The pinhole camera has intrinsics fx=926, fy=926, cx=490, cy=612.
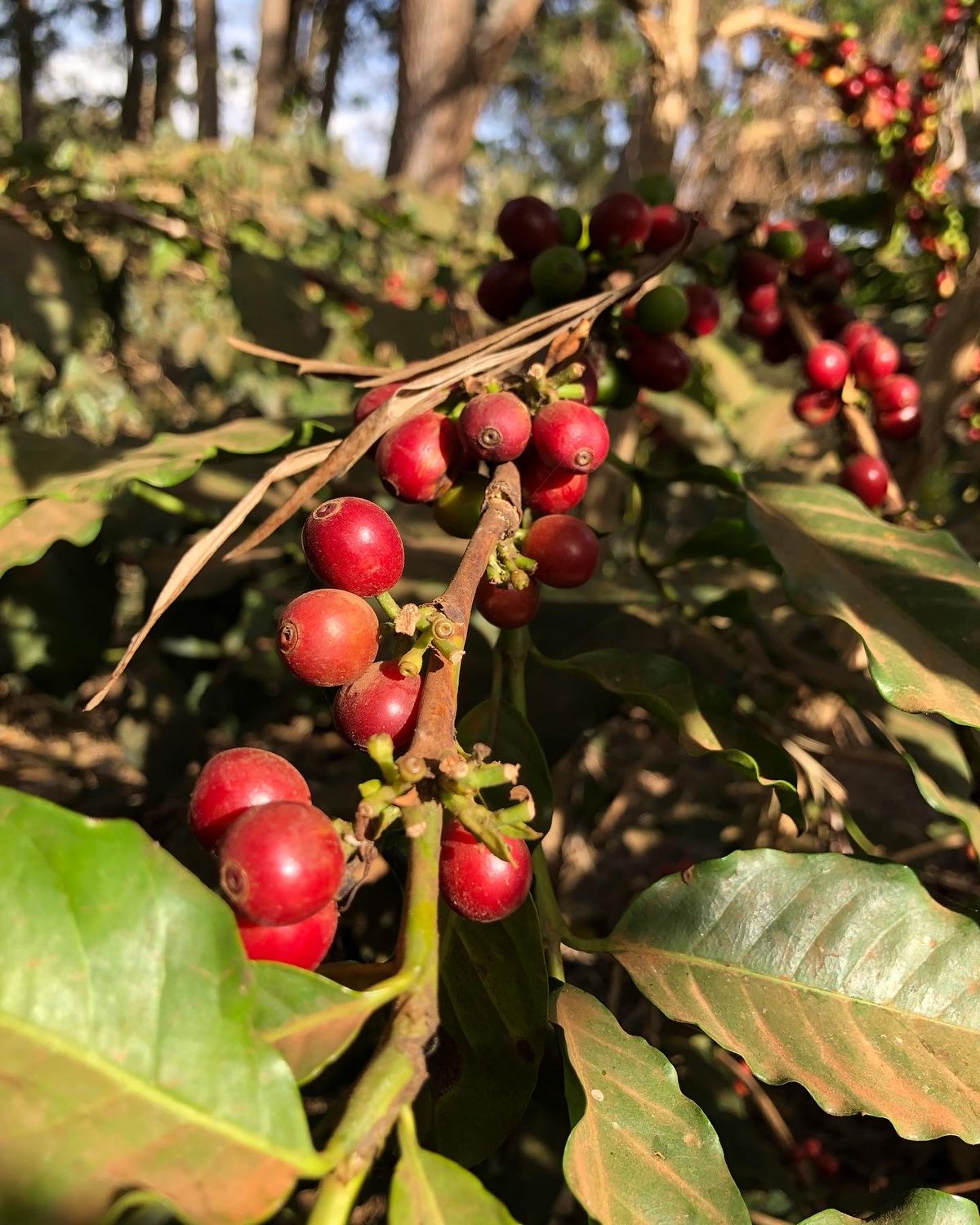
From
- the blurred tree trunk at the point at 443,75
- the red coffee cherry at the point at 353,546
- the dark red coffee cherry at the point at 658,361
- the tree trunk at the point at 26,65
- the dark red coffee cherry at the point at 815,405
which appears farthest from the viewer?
the tree trunk at the point at 26,65

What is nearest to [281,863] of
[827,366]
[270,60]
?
[827,366]

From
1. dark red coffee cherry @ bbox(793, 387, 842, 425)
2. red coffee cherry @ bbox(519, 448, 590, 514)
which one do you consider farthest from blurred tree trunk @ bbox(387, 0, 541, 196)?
red coffee cherry @ bbox(519, 448, 590, 514)

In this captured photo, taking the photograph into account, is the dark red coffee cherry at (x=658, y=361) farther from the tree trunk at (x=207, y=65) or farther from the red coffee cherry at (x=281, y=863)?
the tree trunk at (x=207, y=65)

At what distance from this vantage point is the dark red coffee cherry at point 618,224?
1130mm

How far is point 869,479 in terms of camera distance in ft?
4.17

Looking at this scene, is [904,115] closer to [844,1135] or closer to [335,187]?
[844,1135]

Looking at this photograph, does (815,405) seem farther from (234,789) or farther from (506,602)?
(234,789)

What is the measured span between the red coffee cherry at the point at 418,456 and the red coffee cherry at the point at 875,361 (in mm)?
→ 794

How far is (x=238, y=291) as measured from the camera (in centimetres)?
174

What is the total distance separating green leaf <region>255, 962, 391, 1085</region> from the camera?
0.48 meters

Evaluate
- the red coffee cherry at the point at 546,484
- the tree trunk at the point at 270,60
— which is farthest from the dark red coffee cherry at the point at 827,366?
the tree trunk at the point at 270,60

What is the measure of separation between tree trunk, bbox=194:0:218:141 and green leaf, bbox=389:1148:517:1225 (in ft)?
31.5

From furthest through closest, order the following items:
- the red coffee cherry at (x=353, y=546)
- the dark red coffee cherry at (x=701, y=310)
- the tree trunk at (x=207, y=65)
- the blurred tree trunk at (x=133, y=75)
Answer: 1. the blurred tree trunk at (x=133, y=75)
2. the tree trunk at (x=207, y=65)
3. the dark red coffee cherry at (x=701, y=310)
4. the red coffee cherry at (x=353, y=546)

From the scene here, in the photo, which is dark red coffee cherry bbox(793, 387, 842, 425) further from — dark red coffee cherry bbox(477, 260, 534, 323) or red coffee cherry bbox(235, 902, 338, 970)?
red coffee cherry bbox(235, 902, 338, 970)
